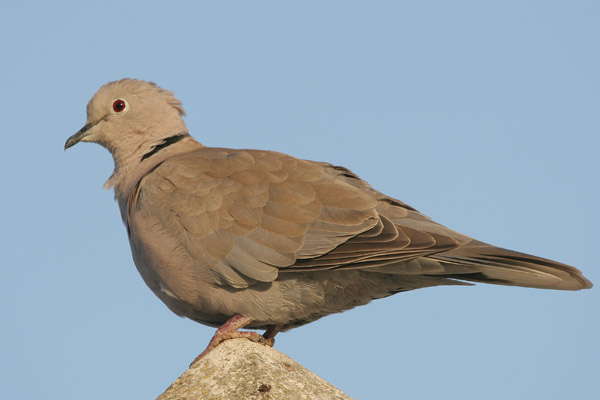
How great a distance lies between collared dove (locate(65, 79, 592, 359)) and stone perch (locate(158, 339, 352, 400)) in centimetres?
69

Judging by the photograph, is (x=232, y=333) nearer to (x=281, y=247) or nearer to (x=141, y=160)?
(x=281, y=247)

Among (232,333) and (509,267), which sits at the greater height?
(509,267)

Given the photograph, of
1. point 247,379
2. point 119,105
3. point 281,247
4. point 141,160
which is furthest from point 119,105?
point 247,379

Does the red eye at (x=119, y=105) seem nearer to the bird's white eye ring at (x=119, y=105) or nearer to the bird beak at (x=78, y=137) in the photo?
the bird's white eye ring at (x=119, y=105)

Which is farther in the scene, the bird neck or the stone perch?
the bird neck

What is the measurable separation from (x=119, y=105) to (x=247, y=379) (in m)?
3.85

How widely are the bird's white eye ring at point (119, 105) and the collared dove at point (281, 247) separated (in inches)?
51.0

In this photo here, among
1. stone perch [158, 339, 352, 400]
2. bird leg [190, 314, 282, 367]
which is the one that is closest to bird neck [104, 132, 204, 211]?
bird leg [190, 314, 282, 367]

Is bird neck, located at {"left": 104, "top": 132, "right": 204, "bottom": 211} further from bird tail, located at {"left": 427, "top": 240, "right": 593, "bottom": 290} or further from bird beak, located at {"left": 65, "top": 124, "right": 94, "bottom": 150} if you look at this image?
bird tail, located at {"left": 427, "top": 240, "right": 593, "bottom": 290}

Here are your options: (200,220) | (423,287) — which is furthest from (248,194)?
(423,287)

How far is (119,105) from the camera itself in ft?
26.2

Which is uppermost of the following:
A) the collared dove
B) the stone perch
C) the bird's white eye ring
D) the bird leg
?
the bird's white eye ring

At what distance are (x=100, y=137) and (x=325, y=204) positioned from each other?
2783 millimetres

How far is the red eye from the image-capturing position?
315 inches
